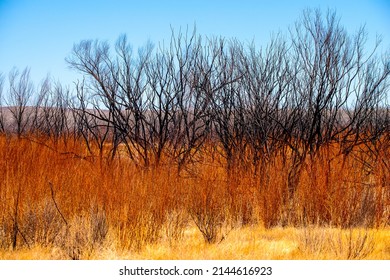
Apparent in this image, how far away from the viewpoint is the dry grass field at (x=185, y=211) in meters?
4.30

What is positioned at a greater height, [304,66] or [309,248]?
[304,66]

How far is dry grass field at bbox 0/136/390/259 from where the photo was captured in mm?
4297

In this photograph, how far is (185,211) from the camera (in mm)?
5199

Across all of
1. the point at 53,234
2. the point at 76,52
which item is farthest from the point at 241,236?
the point at 76,52

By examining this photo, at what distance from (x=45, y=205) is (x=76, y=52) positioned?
3.76 meters

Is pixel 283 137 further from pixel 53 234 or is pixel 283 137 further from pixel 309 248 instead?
pixel 53 234

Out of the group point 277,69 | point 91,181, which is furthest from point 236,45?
point 91,181

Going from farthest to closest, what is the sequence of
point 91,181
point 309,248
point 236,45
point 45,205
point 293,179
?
1. point 236,45
2. point 293,179
3. point 91,181
4. point 45,205
5. point 309,248

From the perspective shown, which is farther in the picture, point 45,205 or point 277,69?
point 277,69

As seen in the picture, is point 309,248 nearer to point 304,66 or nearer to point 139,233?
point 139,233

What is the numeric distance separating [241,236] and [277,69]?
341 centimetres

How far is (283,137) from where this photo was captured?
23.9 feet

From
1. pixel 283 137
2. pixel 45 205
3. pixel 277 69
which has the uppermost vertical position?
pixel 277 69

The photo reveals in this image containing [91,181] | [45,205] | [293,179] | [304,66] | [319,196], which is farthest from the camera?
[304,66]
